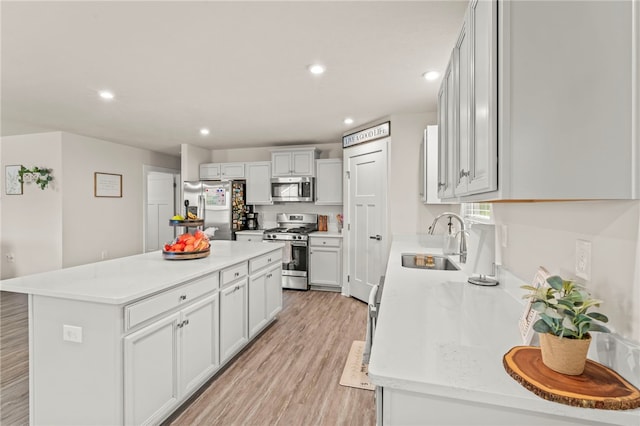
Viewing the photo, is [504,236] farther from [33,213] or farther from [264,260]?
[33,213]

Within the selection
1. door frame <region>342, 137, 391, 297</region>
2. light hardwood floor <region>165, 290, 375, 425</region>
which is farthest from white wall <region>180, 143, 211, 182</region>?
light hardwood floor <region>165, 290, 375, 425</region>

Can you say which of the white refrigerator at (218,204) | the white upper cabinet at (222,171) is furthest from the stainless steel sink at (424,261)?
the white upper cabinet at (222,171)

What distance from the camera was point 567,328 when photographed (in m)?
0.79

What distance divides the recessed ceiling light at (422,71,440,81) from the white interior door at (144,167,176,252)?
6055 millimetres

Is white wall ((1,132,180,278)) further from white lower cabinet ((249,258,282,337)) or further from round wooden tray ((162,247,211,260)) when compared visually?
white lower cabinet ((249,258,282,337))

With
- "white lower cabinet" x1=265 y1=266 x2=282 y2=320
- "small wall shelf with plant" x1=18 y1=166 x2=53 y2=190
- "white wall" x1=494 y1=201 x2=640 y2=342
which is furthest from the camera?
"small wall shelf with plant" x1=18 y1=166 x2=53 y2=190

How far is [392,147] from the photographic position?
388cm

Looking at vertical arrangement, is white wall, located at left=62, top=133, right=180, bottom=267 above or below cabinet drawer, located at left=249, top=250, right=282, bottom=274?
above

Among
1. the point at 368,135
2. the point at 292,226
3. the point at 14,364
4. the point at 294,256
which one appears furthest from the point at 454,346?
the point at 292,226

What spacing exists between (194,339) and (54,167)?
441 cm

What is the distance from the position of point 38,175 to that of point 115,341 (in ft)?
15.6

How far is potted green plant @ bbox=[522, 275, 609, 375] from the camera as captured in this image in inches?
30.8

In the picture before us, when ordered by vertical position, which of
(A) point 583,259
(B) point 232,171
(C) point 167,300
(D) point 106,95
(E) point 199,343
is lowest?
(E) point 199,343

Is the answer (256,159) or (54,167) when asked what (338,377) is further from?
(54,167)
